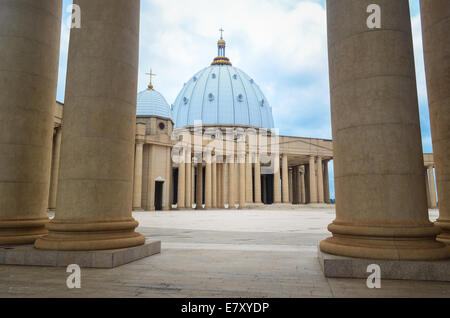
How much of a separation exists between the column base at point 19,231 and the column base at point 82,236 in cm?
222

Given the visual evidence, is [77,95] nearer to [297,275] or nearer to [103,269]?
[103,269]

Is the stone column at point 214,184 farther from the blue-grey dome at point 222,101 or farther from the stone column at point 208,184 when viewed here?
the blue-grey dome at point 222,101

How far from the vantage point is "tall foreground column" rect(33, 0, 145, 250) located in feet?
38.7

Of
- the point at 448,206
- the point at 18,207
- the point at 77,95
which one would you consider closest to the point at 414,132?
the point at 448,206

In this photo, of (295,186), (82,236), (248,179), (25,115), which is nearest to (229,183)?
(248,179)

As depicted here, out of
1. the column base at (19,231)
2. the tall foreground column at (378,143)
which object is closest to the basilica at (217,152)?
the column base at (19,231)

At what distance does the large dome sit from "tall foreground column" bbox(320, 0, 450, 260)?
135468 mm

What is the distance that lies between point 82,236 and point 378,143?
9.93 m

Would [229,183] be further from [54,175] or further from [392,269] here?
[392,269]

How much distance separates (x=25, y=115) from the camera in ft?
47.3

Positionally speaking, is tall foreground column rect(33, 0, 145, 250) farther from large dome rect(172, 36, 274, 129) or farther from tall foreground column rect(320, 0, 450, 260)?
large dome rect(172, 36, 274, 129)

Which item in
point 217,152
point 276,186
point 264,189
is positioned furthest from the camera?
point 264,189

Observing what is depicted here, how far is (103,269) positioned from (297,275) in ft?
19.5

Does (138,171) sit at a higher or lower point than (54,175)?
higher
